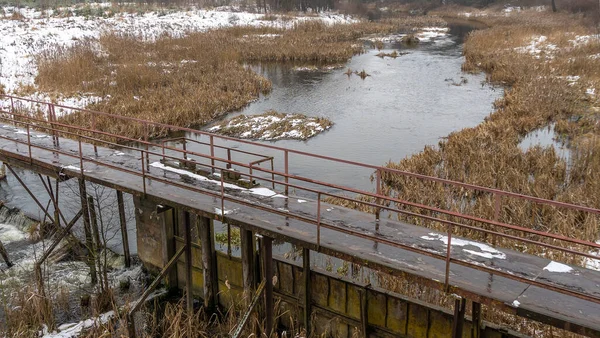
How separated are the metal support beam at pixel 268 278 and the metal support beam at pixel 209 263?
52.8 inches

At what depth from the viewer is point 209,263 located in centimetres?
1032

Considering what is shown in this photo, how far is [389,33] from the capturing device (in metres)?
57.1

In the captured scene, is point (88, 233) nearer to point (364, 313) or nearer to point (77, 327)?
point (77, 327)

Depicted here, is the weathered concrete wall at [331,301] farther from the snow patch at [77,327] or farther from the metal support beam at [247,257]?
the snow patch at [77,327]

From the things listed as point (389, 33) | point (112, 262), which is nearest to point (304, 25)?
point (389, 33)

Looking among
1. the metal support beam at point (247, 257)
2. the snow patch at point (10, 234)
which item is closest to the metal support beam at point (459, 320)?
the metal support beam at point (247, 257)

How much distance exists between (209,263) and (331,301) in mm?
2471

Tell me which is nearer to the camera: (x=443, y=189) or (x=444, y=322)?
(x=444, y=322)

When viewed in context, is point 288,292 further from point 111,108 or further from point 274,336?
point 111,108

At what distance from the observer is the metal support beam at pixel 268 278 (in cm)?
888

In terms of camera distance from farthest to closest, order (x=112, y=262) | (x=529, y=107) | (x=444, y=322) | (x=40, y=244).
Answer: (x=529, y=107), (x=40, y=244), (x=112, y=262), (x=444, y=322)

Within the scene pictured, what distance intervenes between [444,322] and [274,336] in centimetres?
295

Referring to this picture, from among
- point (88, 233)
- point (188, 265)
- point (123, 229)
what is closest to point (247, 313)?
point (188, 265)

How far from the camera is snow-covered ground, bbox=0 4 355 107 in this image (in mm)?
26891
